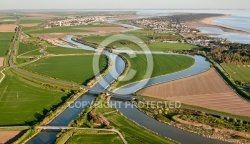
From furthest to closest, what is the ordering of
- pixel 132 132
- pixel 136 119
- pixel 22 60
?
pixel 22 60
pixel 136 119
pixel 132 132

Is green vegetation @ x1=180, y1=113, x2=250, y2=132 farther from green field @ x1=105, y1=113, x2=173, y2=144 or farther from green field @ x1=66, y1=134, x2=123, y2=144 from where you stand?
green field @ x1=66, y1=134, x2=123, y2=144

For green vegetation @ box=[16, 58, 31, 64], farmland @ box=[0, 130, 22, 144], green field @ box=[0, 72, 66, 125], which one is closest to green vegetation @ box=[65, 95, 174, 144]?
green field @ box=[0, 72, 66, 125]

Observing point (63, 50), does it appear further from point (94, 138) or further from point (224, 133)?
point (224, 133)

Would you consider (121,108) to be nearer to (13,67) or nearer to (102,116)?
(102,116)

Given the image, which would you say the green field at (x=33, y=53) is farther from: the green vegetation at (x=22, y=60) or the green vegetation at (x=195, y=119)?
the green vegetation at (x=195, y=119)

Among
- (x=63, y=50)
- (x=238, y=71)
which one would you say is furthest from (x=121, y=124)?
(x=63, y=50)
